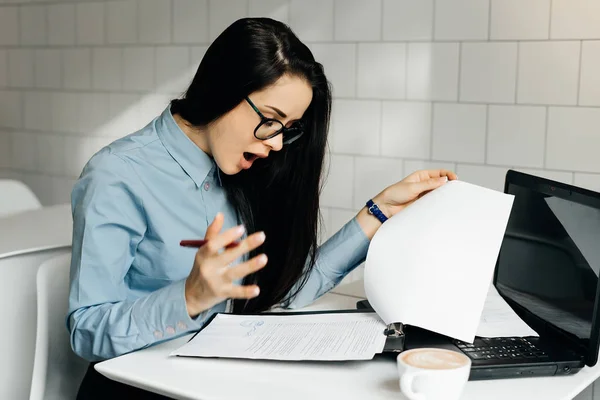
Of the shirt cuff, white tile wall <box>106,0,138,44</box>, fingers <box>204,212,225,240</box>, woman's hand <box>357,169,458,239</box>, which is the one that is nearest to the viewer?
fingers <box>204,212,225,240</box>

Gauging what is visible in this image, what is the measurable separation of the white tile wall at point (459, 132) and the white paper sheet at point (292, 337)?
93 cm

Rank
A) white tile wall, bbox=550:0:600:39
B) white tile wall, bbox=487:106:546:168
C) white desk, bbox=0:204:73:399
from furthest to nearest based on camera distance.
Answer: white tile wall, bbox=487:106:546:168, white tile wall, bbox=550:0:600:39, white desk, bbox=0:204:73:399

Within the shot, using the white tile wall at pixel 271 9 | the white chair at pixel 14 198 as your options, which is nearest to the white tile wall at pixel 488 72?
the white tile wall at pixel 271 9

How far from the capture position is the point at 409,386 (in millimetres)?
1064

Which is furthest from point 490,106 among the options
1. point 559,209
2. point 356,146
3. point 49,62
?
point 49,62

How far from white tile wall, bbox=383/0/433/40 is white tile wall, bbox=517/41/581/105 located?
30cm

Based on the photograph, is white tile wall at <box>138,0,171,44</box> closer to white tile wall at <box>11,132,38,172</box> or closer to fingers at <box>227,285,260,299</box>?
white tile wall at <box>11,132,38,172</box>

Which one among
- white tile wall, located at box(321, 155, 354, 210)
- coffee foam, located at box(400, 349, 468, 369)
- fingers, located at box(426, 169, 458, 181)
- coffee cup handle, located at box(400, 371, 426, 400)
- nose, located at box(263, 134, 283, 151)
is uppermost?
nose, located at box(263, 134, 283, 151)

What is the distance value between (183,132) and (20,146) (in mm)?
2166

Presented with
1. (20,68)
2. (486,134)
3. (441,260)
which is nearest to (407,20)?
(486,134)

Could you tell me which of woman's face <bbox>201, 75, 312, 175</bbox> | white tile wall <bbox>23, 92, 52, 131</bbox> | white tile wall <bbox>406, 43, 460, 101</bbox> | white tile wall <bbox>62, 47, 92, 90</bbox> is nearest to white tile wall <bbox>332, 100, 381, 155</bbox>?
white tile wall <bbox>406, 43, 460, 101</bbox>

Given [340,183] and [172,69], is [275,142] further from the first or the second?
[172,69]

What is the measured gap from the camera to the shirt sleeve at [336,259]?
1.68 meters

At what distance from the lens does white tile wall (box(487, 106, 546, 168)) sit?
2.12m
